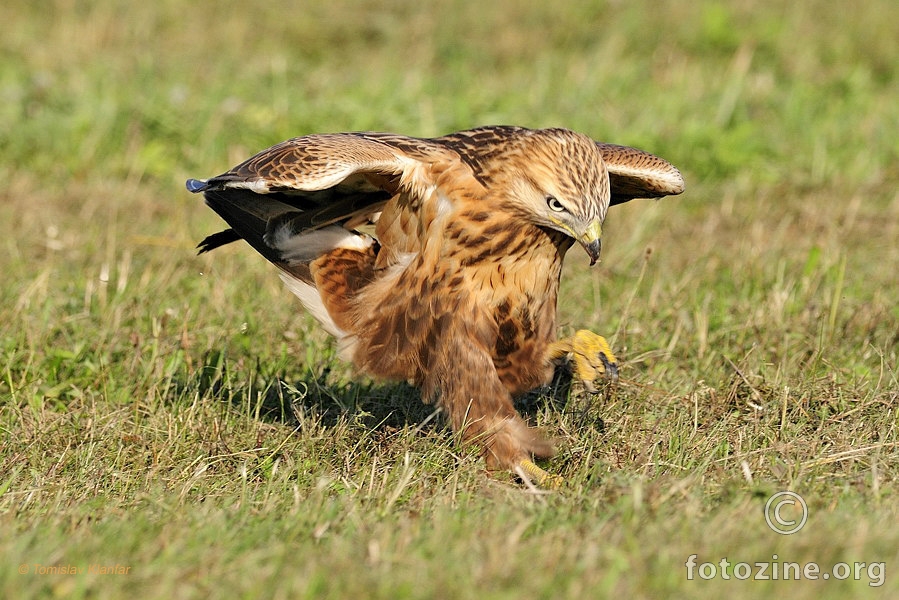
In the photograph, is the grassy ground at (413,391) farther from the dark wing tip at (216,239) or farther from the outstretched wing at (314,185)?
the outstretched wing at (314,185)

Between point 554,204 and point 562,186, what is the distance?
7cm

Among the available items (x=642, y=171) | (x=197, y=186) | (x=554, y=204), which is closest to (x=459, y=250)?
(x=554, y=204)

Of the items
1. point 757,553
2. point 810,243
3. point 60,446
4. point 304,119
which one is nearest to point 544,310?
point 757,553

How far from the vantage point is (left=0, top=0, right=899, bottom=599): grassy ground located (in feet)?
11.3

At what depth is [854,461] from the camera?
4.39 metres

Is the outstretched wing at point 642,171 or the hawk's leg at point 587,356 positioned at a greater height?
the outstretched wing at point 642,171

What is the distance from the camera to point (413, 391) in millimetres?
5410

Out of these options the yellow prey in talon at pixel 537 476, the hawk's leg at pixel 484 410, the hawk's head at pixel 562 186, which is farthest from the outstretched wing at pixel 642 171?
the yellow prey in talon at pixel 537 476

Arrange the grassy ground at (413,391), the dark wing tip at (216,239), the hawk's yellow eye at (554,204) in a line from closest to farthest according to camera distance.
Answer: the grassy ground at (413,391)
the hawk's yellow eye at (554,204)
the dark wing tip at (216,239)

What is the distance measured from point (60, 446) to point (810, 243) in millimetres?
4483

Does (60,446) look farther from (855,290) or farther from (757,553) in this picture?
(855,290)

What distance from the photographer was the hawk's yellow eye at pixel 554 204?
4.38 metres

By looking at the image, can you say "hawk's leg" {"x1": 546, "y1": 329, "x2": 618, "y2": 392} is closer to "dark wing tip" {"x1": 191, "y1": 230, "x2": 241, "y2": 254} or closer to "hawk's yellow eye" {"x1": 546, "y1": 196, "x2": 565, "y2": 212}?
"hawk's yellow eye" {"x1": 546, "y1": 196, "x2": 565, "y2": 212}

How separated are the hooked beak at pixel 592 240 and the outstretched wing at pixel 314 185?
0.66m
